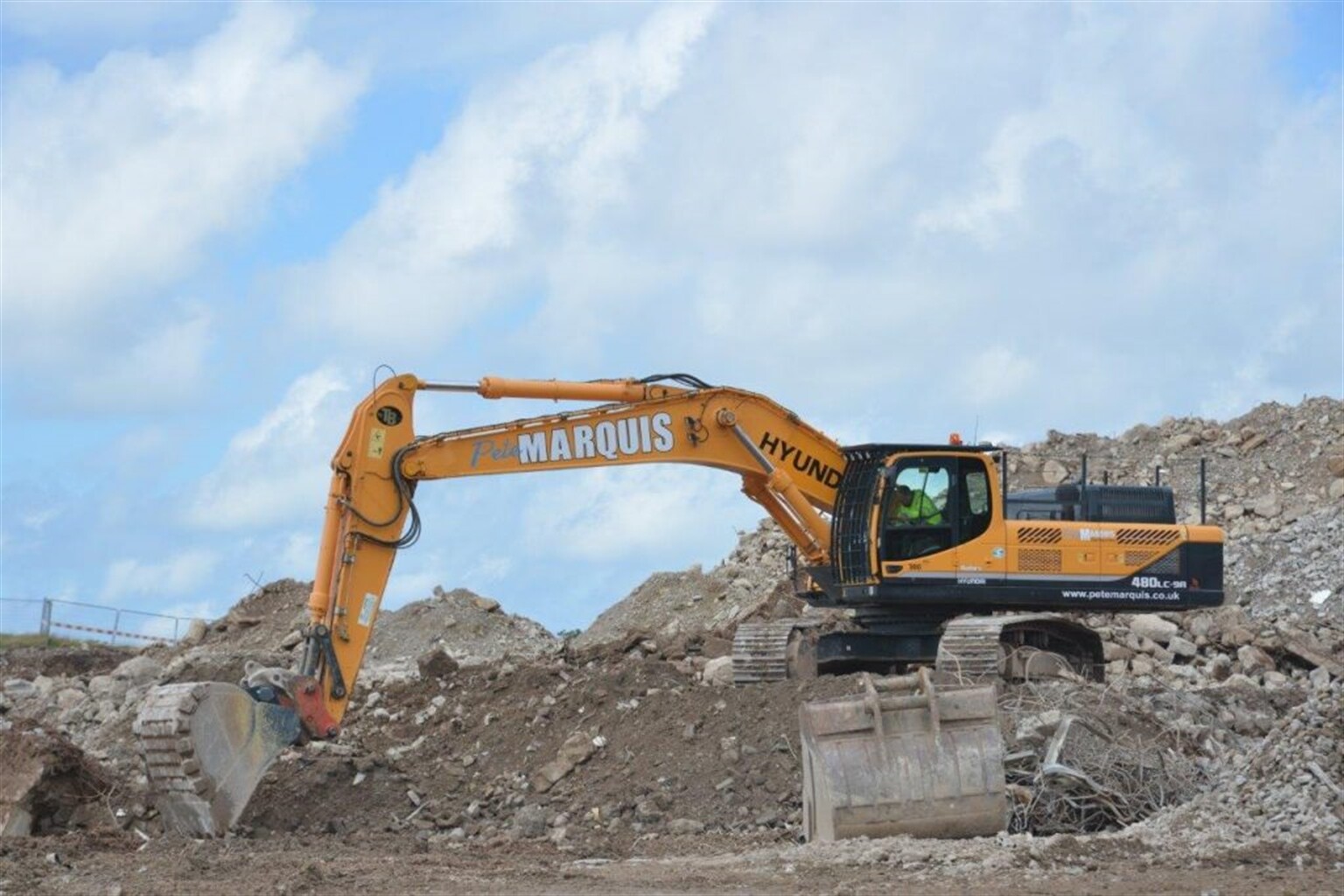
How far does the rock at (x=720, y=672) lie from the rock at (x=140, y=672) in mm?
7756

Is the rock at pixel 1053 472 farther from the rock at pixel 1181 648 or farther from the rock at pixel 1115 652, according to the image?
the rock at pixel 1115 652

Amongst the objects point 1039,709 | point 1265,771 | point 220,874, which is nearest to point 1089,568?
point 1039,709

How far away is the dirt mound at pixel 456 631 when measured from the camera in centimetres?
2786

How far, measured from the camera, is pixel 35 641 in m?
38.2

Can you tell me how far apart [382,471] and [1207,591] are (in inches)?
315

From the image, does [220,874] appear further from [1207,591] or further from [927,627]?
[1207,591]

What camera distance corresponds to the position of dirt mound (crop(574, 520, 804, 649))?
30312 millimetres

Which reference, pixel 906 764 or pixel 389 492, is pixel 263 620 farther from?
pixel 906 764

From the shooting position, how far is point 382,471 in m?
15.2

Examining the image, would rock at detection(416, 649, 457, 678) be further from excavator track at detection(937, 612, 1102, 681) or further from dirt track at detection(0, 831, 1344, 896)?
dirt track at detection(0, 831, 1344, 896)

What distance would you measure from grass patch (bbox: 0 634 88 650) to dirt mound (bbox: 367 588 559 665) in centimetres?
1130

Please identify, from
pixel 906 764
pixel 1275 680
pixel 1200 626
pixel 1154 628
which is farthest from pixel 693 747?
pixel 1200 626

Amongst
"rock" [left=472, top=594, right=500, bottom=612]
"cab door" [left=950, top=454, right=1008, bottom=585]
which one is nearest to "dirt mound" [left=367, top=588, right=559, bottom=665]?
"rock" [left=472, top=594, right=500, bottom=612]

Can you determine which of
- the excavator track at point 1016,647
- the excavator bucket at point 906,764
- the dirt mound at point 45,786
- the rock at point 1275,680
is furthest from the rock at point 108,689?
the rock at point 1275,680
